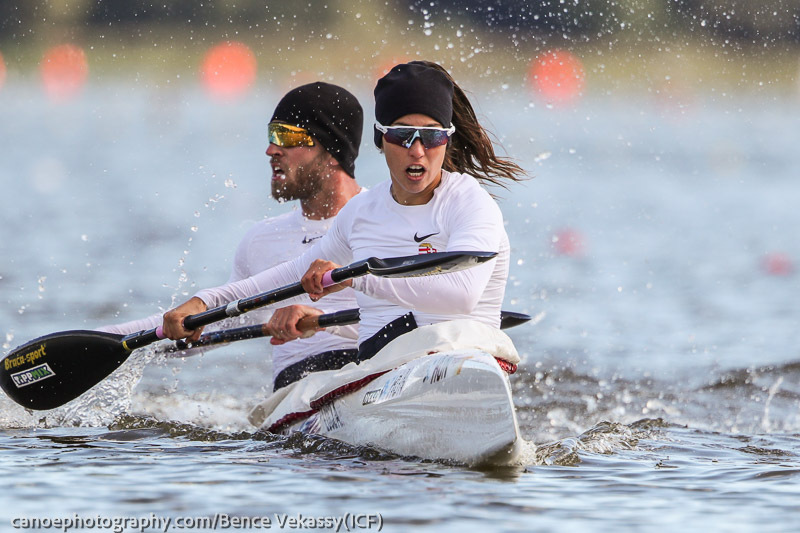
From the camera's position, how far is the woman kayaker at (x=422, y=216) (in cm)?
564

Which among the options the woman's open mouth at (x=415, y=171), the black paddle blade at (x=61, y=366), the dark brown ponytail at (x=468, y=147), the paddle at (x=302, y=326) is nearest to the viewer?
the woman's open mouth at (x=415, y=171)

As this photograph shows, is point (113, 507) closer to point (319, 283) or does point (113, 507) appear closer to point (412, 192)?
point (319, 283)

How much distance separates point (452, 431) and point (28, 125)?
29.4m

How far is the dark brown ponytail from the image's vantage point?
618 centimetres

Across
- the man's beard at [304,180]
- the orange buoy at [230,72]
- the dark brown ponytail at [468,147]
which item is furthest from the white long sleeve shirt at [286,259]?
the orange buoy at [230,72]

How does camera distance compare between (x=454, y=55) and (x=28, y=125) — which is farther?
(x=454, y=55)

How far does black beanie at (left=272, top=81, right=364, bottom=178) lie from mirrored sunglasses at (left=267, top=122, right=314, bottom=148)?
31 millimetres

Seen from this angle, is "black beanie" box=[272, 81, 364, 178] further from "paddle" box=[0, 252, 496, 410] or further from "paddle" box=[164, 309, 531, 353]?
"paddle" box=[0, 252, 496, 410]

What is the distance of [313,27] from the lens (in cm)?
3391

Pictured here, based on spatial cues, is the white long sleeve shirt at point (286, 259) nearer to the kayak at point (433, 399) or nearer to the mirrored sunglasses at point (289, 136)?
the mirrored sunglasses at point (289, 136)

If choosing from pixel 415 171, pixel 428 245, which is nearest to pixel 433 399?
pixel 428 245

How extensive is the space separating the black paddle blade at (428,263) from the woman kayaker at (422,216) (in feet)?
0.45

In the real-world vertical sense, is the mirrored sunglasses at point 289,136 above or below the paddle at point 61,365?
above

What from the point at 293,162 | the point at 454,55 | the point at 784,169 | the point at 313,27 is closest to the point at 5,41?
the point at 313,27
